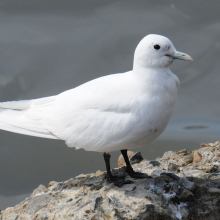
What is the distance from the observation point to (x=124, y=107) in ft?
12.5

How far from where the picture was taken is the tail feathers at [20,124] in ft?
13.7

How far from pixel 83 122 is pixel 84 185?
735 mm

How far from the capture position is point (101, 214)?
3689 millimetres

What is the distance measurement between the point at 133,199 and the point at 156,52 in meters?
1.43

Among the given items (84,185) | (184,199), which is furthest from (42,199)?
(184,199)

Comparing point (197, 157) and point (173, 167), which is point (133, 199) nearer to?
point (173, 167)

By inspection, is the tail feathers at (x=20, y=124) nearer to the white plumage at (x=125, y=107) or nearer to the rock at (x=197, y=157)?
the white plumage at (x=125, y=107)

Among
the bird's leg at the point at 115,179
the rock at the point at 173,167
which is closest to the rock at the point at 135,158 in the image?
the rock at the point at 173,167

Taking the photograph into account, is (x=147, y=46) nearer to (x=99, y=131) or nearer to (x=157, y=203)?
(x=99, y=131)

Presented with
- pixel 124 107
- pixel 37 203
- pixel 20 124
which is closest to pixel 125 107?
pixel 124 107

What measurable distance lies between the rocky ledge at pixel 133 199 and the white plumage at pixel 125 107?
1.54 ft

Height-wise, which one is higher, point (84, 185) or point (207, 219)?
point (84, 185)

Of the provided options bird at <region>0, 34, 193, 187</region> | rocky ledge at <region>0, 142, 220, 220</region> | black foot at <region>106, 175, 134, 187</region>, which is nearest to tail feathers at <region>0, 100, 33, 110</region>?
bird at <region>0, 34, 193, 187</region>

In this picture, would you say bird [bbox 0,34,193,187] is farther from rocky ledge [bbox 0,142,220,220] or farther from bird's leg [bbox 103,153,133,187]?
rocky ledge [bbox 0,142,220,220]
